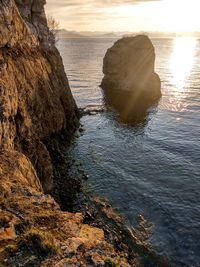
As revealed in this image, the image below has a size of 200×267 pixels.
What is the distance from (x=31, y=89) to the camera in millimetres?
39875

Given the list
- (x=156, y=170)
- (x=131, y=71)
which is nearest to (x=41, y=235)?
(x=156, y=170)

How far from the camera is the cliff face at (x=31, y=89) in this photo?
29156mm

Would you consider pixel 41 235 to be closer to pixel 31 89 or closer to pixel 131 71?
pixel 31 89

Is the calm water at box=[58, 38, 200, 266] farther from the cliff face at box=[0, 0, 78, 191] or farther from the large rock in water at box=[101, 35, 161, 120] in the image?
the large rock in water at box=[101, 35, 161, 120]

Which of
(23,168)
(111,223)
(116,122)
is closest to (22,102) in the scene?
(23,168)

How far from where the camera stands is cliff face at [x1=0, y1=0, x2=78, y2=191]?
29156 millimetres

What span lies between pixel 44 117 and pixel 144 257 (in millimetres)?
25785

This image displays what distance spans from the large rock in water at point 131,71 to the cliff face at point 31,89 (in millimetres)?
41554

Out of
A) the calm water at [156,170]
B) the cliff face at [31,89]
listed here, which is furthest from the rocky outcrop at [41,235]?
the calm water at [156,170]

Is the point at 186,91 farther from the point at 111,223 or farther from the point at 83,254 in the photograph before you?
the point at 83,254

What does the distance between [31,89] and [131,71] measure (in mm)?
69682

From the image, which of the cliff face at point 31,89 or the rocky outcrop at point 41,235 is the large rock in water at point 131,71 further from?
the rocky outcrop at point 41,235

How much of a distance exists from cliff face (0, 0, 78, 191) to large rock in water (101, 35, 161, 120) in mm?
41554

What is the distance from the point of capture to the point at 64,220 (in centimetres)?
1808
